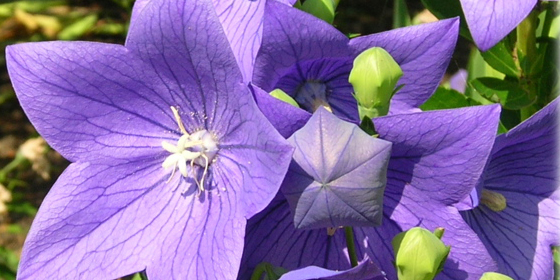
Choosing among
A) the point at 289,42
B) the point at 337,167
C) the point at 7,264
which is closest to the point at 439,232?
the point at 337,167

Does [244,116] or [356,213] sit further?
[244,116]

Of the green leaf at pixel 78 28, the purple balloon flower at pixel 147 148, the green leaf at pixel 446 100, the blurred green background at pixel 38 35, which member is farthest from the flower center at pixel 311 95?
the green leaf at pixel 78 28

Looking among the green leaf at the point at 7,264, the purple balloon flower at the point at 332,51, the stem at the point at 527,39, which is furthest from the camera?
the green leaf at the point at 7,264

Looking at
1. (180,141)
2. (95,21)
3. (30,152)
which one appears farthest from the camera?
(95,21)

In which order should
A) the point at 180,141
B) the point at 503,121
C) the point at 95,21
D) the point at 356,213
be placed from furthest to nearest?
the point at 95,21 → the point at 503,121 → the point at 180,141 → the point at 356,213

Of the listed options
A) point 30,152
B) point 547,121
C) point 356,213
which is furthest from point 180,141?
point 30,152

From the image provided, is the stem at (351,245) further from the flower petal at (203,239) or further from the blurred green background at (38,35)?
the blurred green background at (38,35)

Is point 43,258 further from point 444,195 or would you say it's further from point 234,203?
point 444,195

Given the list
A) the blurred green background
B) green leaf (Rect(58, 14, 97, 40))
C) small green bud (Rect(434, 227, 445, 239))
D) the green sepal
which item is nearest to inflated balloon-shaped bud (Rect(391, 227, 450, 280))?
small green bud (Rect(434, 227, 445, 239))
